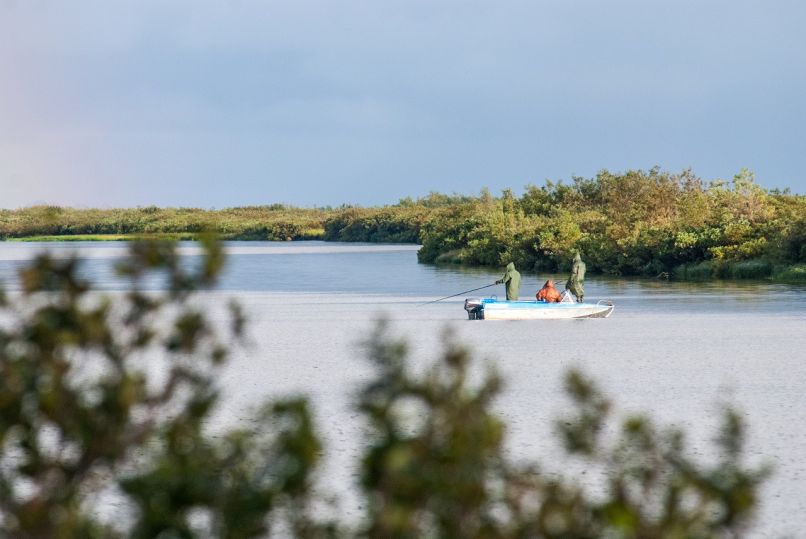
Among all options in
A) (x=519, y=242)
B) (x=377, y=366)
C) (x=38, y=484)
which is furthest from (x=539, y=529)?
(x=519, y=242)

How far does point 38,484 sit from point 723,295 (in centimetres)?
2840

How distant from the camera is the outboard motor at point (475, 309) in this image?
22.6 meters

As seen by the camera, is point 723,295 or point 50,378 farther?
point 723,295

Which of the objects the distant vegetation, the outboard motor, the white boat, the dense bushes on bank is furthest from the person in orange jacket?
the dense bushes on bank

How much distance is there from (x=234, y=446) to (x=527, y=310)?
786 inches

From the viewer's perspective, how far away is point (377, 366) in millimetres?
2949

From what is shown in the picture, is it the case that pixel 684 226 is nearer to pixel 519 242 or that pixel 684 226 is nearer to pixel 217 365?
pixel 519 242

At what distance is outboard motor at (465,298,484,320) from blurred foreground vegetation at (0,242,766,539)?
19.4 metres

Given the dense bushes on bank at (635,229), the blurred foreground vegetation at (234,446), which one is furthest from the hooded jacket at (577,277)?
the blurred foreground vegetation at (234,446)

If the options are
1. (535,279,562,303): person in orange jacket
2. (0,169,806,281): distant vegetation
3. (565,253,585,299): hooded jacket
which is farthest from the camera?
(0,169,806,281): distant vegetation

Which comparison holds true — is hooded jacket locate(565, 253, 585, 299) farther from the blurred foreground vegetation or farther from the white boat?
the blurred foreground vegetation

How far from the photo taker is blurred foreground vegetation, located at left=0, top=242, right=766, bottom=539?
2531 mm

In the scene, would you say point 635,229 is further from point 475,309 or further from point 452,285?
point 475,309

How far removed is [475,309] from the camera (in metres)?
22.7
